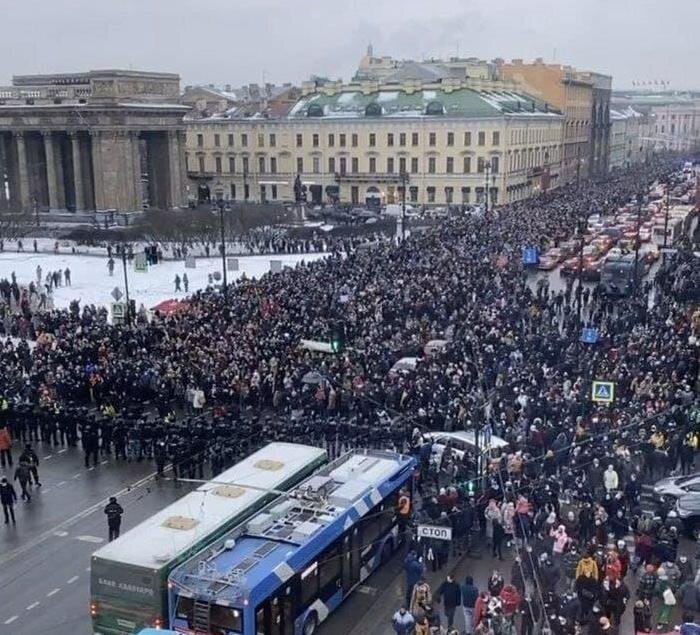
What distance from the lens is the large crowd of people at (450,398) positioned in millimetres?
14414

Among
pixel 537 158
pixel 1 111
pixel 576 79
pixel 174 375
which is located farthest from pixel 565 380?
pixel 576 79

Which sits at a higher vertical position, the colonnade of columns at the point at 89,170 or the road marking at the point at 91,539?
the colonnade of columns at the point at 89,170

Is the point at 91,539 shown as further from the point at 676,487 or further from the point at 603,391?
the point at 603,391

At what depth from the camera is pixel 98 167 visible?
68.8 m

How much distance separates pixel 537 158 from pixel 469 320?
214 feet

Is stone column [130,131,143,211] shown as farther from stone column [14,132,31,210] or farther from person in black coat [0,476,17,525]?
person in black coat [0,476,17,525]

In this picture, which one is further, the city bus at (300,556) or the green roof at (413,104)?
the green roof at (413,104)

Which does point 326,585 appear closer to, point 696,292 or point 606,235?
point 696,292

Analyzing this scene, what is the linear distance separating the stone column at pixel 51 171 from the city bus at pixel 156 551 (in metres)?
62.9

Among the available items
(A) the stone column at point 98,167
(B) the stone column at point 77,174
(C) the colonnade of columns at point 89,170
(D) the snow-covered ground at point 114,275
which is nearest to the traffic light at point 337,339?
(D) the snow-covered ground at point 114,275

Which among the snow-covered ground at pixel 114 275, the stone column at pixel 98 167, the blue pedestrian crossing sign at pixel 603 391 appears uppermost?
the stone column at pixel 98 167

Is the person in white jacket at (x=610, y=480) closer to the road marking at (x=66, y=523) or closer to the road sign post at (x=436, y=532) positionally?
the road sign post at (x=436, y=532)

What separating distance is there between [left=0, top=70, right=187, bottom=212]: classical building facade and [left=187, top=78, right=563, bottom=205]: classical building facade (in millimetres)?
6158

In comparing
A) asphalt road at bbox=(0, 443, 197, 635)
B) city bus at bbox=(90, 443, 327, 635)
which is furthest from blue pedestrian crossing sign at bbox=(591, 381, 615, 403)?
asphalt road at bbox=(0, 443, 197, 635)
